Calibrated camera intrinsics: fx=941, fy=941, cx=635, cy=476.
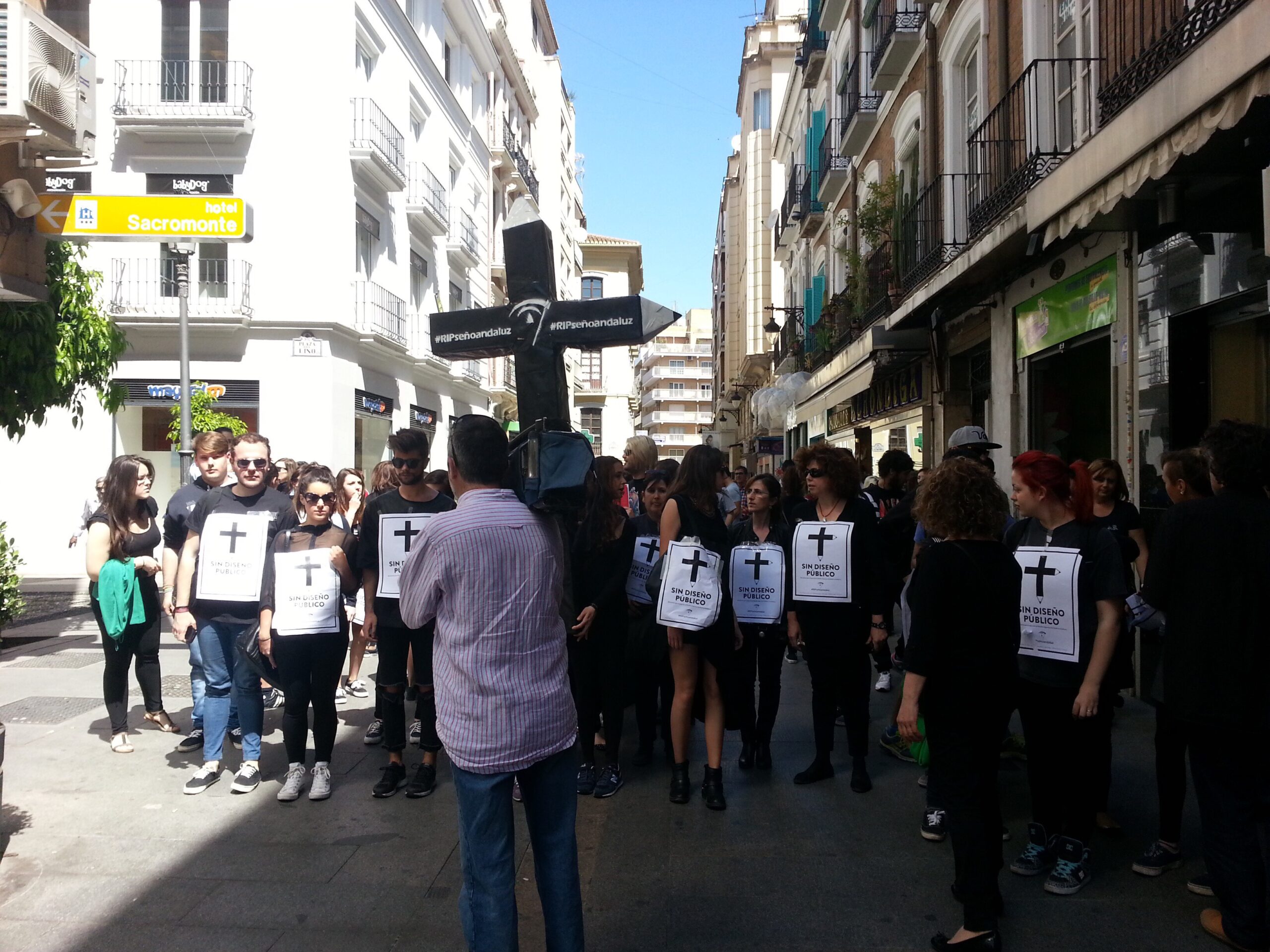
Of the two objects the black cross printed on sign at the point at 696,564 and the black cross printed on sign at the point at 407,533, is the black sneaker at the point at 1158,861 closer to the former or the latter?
the black cross printed on sign at the point at 696,564

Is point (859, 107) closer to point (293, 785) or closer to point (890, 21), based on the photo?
point (890, 21)

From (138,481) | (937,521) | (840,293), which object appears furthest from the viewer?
(840,293)

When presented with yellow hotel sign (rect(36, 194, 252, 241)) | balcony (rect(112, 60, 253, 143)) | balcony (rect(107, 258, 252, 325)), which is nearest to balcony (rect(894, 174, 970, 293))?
yellow hotel sign (rect(36, 194, 252, 241))

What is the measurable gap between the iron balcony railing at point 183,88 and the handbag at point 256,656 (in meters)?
16.5

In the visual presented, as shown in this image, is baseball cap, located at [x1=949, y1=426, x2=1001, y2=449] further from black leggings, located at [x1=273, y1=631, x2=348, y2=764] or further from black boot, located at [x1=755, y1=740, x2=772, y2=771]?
black leggings, located at [x1=273, y1=631, x2=348, y2=764]

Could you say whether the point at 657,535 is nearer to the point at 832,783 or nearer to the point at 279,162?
the point at 832,783

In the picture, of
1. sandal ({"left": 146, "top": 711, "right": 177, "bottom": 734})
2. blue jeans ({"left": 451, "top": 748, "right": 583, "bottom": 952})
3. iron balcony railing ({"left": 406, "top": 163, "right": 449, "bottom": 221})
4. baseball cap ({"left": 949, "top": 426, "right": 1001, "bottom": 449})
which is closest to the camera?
blue jeans ({"left": 451, "top": 748, "right": 583, "bottom": 952})

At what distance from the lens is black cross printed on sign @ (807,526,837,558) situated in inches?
213

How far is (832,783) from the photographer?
5477 mm

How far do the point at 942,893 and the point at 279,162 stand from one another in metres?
19.4

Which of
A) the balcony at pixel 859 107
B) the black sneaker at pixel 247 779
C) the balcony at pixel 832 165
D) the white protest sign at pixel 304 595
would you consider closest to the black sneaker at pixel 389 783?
the black sneaker at pixel 247 779

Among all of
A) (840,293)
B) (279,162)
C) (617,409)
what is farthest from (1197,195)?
(617,409)

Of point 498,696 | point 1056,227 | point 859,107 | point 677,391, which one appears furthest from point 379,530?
point 677,391

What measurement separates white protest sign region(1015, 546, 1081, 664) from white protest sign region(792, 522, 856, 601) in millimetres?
1263
